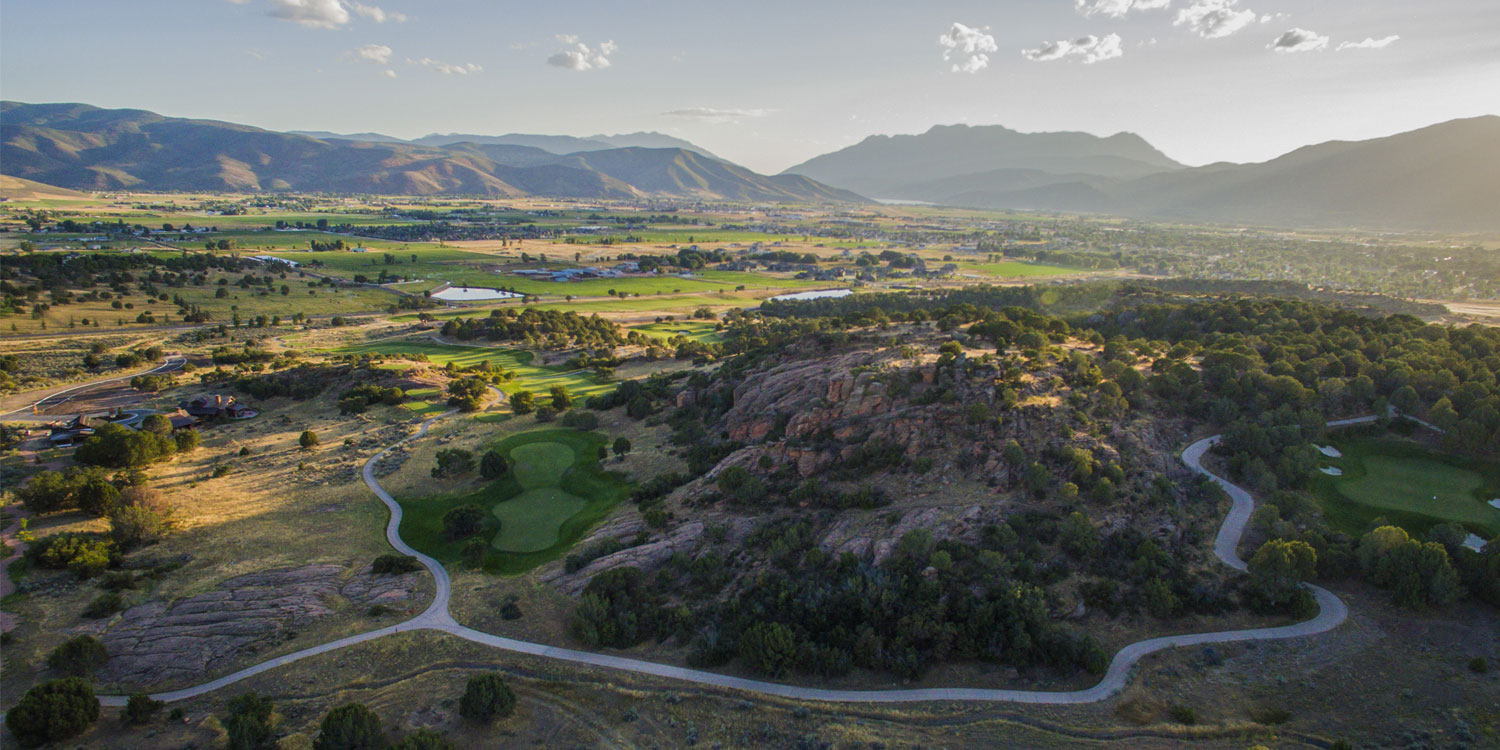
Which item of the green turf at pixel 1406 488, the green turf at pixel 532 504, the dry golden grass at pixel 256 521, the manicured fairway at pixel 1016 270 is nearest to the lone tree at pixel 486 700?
the dry golden grass at pixel 256 521

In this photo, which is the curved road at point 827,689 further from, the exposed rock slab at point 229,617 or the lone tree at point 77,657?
the lone tree at point 77,657

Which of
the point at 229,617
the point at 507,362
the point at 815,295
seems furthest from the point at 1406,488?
the point at 815,295

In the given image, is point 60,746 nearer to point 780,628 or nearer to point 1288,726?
point 780,628

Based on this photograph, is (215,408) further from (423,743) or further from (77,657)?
(423,743)

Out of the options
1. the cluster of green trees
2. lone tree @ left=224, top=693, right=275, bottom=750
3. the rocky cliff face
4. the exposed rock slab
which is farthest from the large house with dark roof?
the cluster of green trees

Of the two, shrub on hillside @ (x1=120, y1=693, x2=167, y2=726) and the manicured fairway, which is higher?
the manicured fairway

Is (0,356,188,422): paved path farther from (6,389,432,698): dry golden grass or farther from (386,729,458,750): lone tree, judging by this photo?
(386,729,458,750): lone tree
